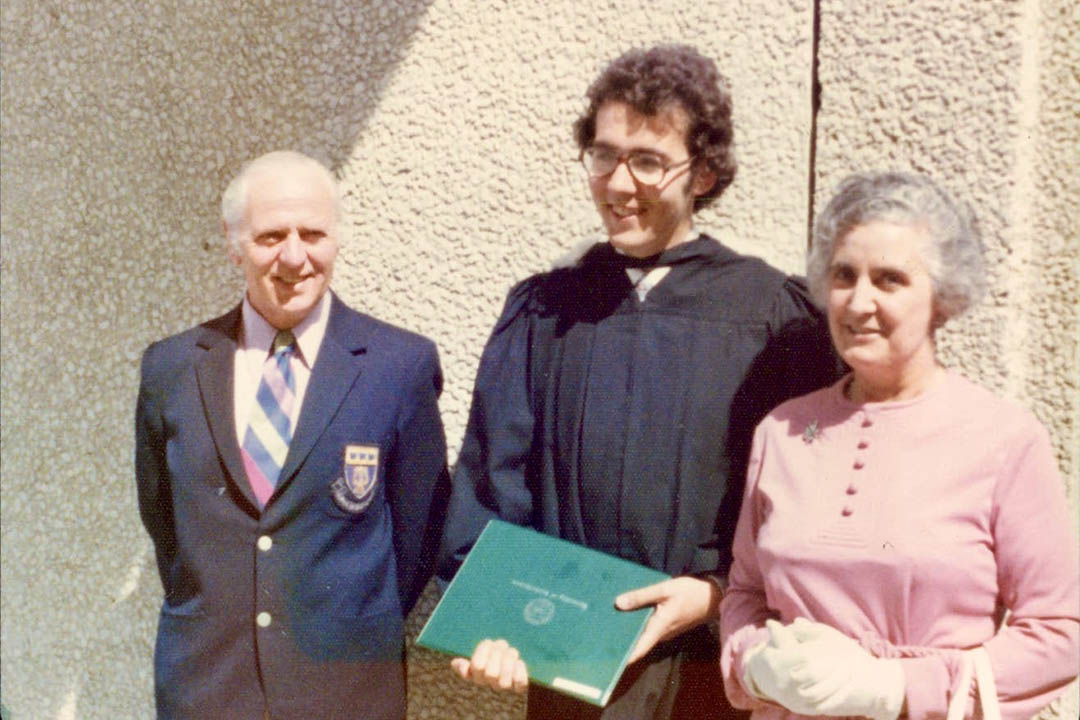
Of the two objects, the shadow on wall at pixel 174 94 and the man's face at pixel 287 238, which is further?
the shadow on wall at pixel 174 94

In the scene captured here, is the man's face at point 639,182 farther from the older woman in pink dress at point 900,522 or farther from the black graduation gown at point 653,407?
the older woman in pink dress at point 900,522

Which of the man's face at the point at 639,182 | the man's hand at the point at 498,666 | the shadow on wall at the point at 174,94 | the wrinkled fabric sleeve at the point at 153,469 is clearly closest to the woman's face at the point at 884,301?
the man's face at the point at 639,182

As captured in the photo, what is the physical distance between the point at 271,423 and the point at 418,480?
0.36 meters

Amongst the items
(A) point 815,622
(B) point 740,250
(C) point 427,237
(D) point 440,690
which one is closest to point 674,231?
(B) point 740,250

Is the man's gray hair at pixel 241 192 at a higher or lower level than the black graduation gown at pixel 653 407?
higher

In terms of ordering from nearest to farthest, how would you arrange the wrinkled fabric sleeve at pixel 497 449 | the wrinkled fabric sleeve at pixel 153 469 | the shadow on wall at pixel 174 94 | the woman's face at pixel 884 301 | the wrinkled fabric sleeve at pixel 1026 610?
the wrinkled fabric sleeve at pixel 1026 610
the woman's face at pixel 884 301
the wrinkled fabric sleeve at pixel 497 449
the wrinkled fabric sleeve at pixel 153 469
the shadow on wall at pixel 174 94

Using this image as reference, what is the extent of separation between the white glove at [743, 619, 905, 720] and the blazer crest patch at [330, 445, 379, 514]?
1.00 m

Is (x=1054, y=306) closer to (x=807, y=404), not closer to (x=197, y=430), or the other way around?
(x=807, y=404)

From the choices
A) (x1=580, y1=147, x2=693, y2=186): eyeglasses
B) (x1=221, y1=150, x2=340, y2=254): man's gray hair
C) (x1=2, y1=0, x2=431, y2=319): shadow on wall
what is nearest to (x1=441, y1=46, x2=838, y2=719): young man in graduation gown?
(x1=580, y1=147, x2=693, y2=186): eyeglasses

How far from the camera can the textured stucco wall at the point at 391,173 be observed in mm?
2502

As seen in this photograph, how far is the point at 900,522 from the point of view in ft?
6.11

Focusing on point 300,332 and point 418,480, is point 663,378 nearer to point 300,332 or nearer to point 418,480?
point 418,480

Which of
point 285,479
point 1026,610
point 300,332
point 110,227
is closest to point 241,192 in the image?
point 300,332

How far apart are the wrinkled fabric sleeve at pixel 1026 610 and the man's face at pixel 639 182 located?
2.66ft
